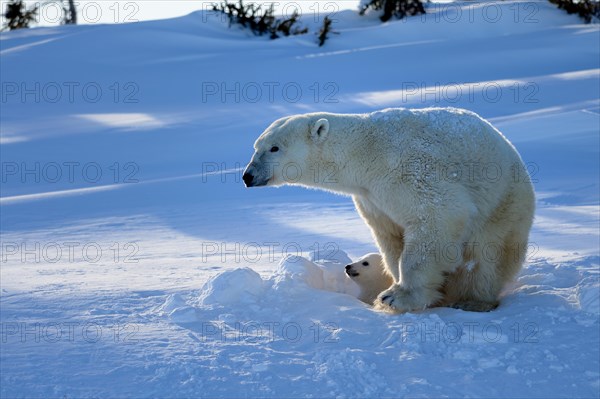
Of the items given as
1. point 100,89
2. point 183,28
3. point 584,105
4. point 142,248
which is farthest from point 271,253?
point 183,28

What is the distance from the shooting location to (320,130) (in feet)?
15.5

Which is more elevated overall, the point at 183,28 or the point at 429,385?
the point at 183,28

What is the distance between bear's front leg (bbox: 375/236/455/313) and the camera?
443 cm

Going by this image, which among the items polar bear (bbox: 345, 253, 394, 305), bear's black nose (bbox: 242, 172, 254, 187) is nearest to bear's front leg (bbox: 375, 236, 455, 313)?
polar bear (bbox: 345, 253, 394, 305)

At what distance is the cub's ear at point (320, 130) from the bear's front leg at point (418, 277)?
2.77 feet

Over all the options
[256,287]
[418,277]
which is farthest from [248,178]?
[418,277]

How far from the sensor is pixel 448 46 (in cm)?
1859

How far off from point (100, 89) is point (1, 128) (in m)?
2.95

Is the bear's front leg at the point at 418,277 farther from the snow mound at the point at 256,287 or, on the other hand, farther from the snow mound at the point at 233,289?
the snow mound at the point at 233,289

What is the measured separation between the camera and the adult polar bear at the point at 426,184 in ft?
14.6

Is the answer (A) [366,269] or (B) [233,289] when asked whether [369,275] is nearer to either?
(A) [366,269]

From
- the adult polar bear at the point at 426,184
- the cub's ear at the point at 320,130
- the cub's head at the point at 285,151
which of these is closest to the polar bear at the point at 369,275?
the adult polar bear at the point at 426,184

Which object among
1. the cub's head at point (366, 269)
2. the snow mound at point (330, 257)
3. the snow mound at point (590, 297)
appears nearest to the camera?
the snow mound at point (590, 297)

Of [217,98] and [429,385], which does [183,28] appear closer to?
[217,98]
